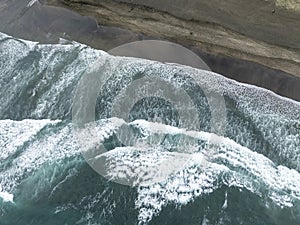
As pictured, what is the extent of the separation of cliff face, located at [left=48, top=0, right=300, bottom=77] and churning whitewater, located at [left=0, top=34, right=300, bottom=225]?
456mm

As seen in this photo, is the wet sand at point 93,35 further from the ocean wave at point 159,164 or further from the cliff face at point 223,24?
the ocean wave at point 159,164

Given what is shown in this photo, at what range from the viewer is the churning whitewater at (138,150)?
19.1 feet

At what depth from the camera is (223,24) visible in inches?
240

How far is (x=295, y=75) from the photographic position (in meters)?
6.28

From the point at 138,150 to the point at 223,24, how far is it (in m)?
2.04

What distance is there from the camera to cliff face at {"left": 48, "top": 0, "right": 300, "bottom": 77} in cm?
592

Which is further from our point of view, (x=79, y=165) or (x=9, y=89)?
(x=9, y=89)

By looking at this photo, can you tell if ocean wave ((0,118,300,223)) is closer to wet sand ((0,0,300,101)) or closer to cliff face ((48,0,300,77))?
wet sand ((0,0,300,101))

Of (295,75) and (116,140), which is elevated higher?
(295,75)

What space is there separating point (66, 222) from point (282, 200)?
108 inches

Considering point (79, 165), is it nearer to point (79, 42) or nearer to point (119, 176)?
point (119, 176)

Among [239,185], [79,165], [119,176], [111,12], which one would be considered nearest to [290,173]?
[239,185]

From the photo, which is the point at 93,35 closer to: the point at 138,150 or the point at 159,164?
the point at 138,150

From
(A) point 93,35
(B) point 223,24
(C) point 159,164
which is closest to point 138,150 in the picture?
(C) point 159,164
